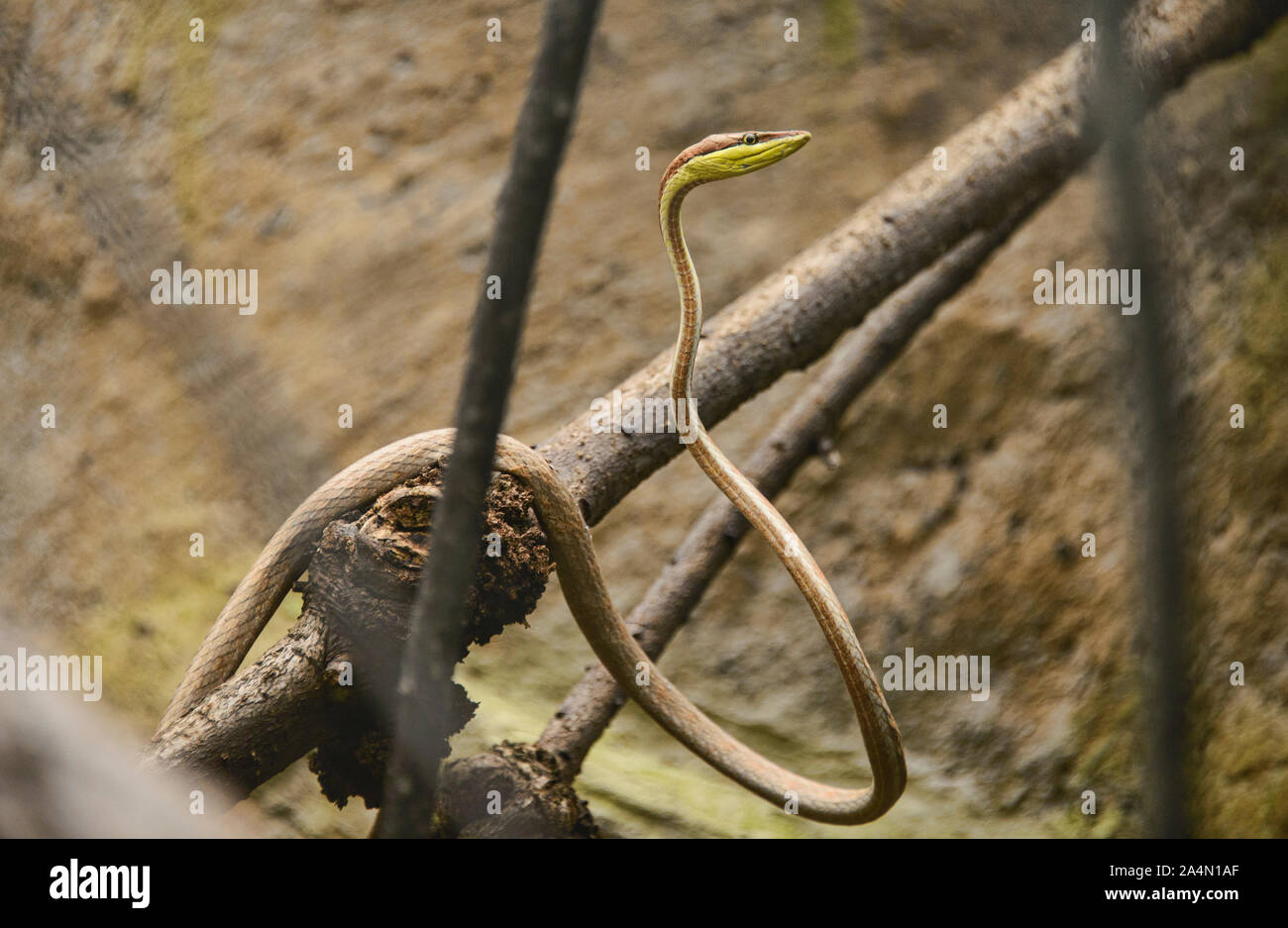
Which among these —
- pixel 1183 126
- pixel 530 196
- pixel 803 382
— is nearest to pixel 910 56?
pixel 1183 126

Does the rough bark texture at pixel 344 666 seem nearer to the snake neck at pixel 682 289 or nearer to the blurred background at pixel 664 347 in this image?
the snake neck at pixel 682 289

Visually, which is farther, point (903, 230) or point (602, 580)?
point (903, 230)

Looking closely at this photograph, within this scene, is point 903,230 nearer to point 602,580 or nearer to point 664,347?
point 602,580

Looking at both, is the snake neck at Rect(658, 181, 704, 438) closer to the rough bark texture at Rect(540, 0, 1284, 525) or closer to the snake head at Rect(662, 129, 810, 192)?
the snake head at Rect(662, 129, 810, 192)

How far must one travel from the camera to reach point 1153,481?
2.60 ft

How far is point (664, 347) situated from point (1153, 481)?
6.62ft

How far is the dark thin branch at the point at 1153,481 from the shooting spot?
29.3 inches

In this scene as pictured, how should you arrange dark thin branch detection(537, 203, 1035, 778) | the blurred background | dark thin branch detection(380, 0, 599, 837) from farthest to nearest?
the blurred background
dark thin branch detection(537, 203, 1035, 778)
dark thin branch detection(380, 0, 599, 837)

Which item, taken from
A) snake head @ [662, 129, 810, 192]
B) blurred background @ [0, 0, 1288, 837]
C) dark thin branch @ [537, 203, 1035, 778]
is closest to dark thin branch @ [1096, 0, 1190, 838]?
snake head @ [662, 129, 810, 192]

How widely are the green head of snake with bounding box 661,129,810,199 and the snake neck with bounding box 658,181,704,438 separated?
1 cm

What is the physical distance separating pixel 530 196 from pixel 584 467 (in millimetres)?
741

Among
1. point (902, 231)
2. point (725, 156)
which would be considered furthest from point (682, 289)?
point (902, 231)

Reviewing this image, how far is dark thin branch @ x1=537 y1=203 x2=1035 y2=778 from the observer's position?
1396mm

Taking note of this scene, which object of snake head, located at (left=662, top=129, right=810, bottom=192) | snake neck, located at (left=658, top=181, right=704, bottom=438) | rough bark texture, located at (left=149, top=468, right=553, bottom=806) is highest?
snake head, located at (left=662, top=129, right=810, bottom=192)
